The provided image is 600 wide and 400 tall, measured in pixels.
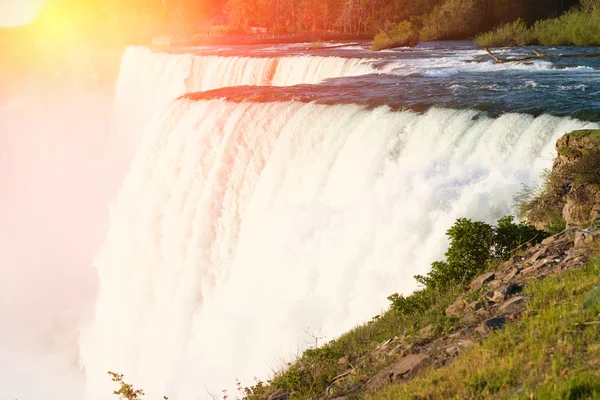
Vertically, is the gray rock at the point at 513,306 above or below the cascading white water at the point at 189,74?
below

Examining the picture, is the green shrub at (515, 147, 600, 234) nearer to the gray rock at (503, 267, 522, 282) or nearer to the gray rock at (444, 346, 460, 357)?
the gray rock at (503, 267, 522, 282)

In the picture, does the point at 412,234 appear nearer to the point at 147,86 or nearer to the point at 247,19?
the point at 147,86

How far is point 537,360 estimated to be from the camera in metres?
5.25

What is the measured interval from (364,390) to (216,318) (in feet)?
24.5

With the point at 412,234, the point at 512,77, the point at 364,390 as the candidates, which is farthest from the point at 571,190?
the point at 512,77

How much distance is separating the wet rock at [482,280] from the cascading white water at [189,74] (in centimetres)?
1612

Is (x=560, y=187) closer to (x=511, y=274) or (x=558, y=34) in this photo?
(x=511, y=274)

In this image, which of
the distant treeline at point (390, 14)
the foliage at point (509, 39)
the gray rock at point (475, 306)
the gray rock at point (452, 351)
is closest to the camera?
the gray rock at point (452, 351)

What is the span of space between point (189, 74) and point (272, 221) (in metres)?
18.8

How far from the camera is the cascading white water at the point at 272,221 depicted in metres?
11.0

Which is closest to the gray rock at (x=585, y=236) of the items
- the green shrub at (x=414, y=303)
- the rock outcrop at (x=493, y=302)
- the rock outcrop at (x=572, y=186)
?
the rock outcrop at (x=493, y=302)

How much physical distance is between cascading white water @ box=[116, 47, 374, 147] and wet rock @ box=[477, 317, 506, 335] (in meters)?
17.9

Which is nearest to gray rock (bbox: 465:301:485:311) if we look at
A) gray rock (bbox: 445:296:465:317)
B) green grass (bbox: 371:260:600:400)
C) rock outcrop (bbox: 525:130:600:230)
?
gray rock (bbox: 445:296:465:317)

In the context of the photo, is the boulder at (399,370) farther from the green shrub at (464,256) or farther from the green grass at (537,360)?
the green shrub at (464,256)
